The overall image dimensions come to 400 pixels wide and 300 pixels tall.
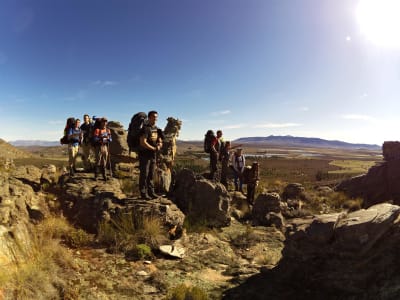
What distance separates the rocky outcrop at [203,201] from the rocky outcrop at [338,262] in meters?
3.81

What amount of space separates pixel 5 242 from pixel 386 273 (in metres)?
7.21

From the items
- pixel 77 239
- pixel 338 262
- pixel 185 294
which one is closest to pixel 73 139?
pixel 77 239

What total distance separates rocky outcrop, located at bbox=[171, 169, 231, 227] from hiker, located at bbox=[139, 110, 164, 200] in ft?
6.60

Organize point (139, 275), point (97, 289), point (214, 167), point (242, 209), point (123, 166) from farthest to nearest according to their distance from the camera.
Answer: point (123, 166) < point (214, 167) < point (242, 209) < point (139, 275) < point (97, 289)

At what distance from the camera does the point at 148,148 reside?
8594 millimetres

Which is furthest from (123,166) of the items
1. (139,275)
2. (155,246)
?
(139,275)

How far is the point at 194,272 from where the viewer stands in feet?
21.6

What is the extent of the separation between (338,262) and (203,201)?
5.78 metres

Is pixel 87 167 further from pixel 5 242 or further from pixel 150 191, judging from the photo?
pixel 5 242

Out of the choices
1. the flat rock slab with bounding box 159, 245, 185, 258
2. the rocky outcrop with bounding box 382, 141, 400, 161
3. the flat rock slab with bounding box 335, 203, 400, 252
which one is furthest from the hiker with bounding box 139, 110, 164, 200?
the rocky outcrop with bounding box 382, 141, 400, 161

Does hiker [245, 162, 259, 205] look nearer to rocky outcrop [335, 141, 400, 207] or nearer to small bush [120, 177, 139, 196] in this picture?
small bush [120, 177, 139, 196]

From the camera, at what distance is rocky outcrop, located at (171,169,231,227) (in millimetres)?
10266

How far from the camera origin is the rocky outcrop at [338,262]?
16.2 ft

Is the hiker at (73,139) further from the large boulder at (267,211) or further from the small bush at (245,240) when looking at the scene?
the large boulder at (267,211)
